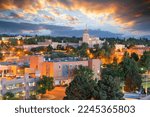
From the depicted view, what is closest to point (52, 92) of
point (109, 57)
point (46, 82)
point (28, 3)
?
point (46, 82)

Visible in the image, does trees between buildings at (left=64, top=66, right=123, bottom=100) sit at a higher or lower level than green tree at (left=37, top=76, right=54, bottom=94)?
higher

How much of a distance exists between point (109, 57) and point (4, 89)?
5958mm

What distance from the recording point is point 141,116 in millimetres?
1595

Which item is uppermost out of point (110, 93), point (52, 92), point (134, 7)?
point (134, 7)

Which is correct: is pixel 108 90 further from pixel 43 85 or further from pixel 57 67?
pixel 57 67

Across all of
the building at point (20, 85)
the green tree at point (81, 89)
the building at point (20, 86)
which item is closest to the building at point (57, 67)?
the building at point (20, 85)

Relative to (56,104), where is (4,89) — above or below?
below

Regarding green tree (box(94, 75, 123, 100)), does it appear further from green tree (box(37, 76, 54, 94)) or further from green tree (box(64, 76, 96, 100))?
green tree (box(37, 76, 54, 94))

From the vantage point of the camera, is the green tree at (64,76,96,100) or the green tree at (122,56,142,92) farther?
the green tree at (122,56,142,92)

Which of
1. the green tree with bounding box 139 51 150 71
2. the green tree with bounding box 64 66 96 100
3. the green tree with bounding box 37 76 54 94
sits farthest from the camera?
the green tree with bounding box 139 51 150 71

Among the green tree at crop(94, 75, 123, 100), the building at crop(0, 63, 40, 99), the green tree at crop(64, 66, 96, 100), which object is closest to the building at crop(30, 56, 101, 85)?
the building at crop(0, 63, 40, 99)

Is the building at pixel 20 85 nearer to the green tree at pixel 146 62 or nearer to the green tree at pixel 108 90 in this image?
the green tree at pixel 108 90

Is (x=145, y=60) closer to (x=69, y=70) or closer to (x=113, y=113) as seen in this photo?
(x=69, y=70)

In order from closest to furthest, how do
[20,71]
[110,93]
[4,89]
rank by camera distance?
[110,93]
[4,89]
[20,71]
